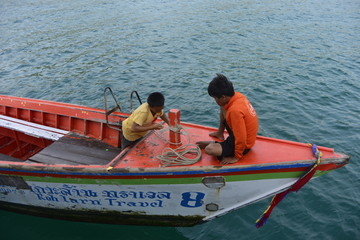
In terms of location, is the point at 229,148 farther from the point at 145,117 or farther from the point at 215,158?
the point at 145,117

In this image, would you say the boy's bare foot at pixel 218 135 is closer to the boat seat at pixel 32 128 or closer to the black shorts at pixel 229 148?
the black shorts at pixel 229 148

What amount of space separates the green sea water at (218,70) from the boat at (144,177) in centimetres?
59

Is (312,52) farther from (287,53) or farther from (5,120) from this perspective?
(5,120)

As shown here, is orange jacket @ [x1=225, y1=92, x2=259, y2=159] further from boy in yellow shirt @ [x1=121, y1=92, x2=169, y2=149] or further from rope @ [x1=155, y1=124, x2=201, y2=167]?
boy in yellow shirt @ [x1=121, y1=92, x2=169, y2=149]

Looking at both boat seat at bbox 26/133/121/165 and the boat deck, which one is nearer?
the boat deck

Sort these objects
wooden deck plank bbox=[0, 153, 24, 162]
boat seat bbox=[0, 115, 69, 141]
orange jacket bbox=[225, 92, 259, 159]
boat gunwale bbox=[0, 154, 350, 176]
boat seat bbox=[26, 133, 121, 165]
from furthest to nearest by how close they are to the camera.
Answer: wooden deck plank bbox=[0, 153, 24, 162] < boat seat bbox=[0, 115, 69, 141] < boat seat bbox=[26, 133, 121, 165] < boat gunwale bbox=[0, 154, 350, 176] < orange jacket bbox=[225, 92, 259, 159]

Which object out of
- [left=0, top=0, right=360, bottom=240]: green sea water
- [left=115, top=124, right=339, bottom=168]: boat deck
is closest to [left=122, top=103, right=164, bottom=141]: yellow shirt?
[left=115, top=124, right=339, bottom=168]: boat deck

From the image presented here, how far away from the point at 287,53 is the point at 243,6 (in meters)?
9.67

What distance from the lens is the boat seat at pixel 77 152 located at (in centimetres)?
532

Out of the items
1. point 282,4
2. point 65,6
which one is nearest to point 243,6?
point 282,4

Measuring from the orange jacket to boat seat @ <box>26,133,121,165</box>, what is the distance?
2.53 metres

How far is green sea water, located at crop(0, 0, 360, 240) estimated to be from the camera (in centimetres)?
557

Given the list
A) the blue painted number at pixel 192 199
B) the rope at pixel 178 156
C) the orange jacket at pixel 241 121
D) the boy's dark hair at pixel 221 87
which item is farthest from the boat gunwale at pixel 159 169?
the boy's dark hair at pixel 221 87

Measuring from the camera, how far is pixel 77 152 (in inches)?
221
